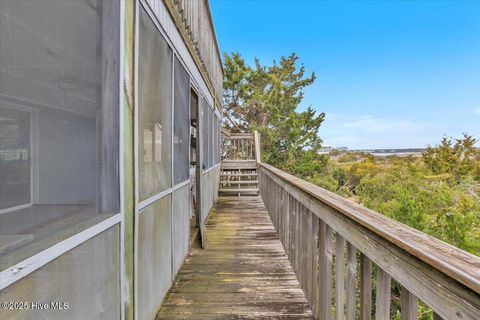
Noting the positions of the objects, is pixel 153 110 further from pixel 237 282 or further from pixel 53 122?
pixel 237 282

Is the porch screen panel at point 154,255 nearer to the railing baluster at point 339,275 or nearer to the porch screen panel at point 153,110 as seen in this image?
the porch screen panel at point 153,110

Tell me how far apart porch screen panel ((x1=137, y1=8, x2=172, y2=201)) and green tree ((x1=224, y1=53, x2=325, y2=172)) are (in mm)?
12540

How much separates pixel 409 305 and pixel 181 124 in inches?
97.7

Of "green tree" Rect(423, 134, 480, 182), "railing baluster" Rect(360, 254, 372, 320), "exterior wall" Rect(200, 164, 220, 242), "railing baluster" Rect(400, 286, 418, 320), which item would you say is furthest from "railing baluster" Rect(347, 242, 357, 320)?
"green tree" Rect(423, 134, 480, 182)

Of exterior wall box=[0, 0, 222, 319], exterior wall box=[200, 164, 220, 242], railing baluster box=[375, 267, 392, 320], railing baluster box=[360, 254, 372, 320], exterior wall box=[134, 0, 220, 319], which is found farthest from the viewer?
exterior wall box=[200, 164, 220, 242]

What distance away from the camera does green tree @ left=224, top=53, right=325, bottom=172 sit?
1522 cm

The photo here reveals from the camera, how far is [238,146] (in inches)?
405

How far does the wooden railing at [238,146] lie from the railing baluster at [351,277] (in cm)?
811

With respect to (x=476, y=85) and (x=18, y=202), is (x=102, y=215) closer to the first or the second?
(x=18, y=202)

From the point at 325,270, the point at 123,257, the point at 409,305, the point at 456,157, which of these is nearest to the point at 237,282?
the point at 325,270

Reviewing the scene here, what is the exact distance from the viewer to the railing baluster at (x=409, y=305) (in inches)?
35.0

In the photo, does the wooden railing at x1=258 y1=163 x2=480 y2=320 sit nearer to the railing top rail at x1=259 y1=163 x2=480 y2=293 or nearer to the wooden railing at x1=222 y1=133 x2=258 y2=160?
the railing top rail at x1=259 y1=163 x2=480 y2=293

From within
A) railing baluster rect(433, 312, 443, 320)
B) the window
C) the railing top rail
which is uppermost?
the window

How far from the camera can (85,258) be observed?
108 centimetres
